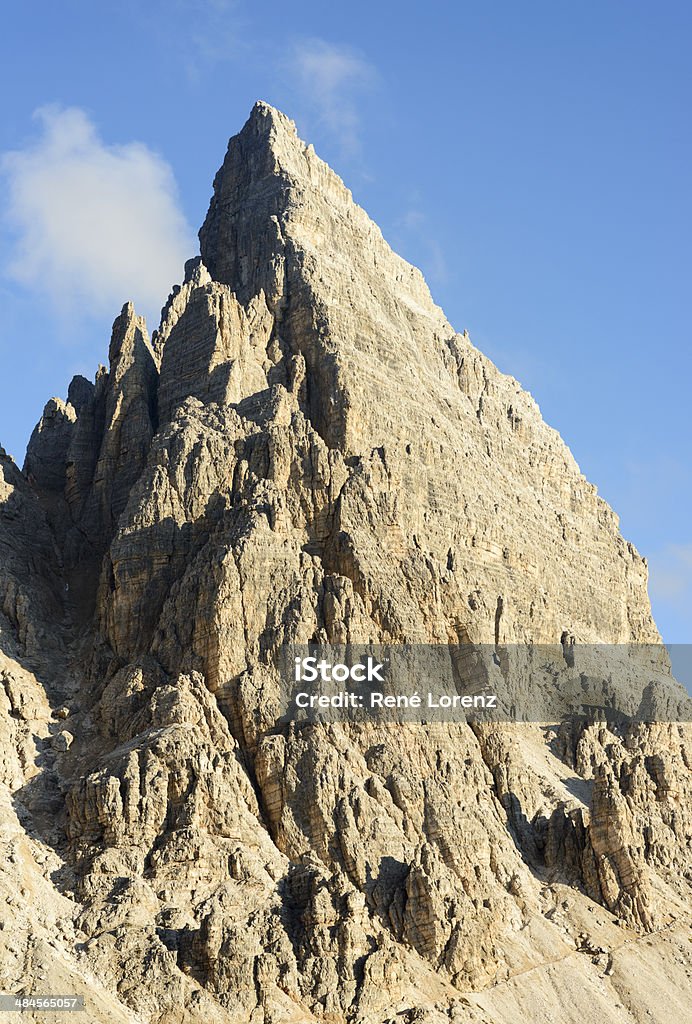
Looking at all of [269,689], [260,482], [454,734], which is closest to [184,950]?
[269,689]

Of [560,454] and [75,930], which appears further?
[560,454]

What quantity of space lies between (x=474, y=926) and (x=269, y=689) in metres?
20.0

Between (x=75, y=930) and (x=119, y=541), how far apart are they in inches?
1364

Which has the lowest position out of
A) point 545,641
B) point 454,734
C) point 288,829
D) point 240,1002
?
point 240,1002

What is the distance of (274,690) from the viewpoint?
371 feet

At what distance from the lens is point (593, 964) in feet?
358

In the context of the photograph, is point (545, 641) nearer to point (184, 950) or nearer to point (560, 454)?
point (560, 454)

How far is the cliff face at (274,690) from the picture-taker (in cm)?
9844

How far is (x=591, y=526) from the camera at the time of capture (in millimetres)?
166625

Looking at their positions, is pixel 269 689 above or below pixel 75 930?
above

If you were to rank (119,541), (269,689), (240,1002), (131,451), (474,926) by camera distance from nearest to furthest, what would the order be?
(240,1002), (474,926), (269,689), (119,541), (131,451)

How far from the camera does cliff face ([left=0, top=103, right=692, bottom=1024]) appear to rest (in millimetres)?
98438

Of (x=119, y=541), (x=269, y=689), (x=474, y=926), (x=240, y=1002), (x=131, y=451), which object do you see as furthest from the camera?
(x=131, y=451)

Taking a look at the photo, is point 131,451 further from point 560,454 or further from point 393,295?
point 560,454
